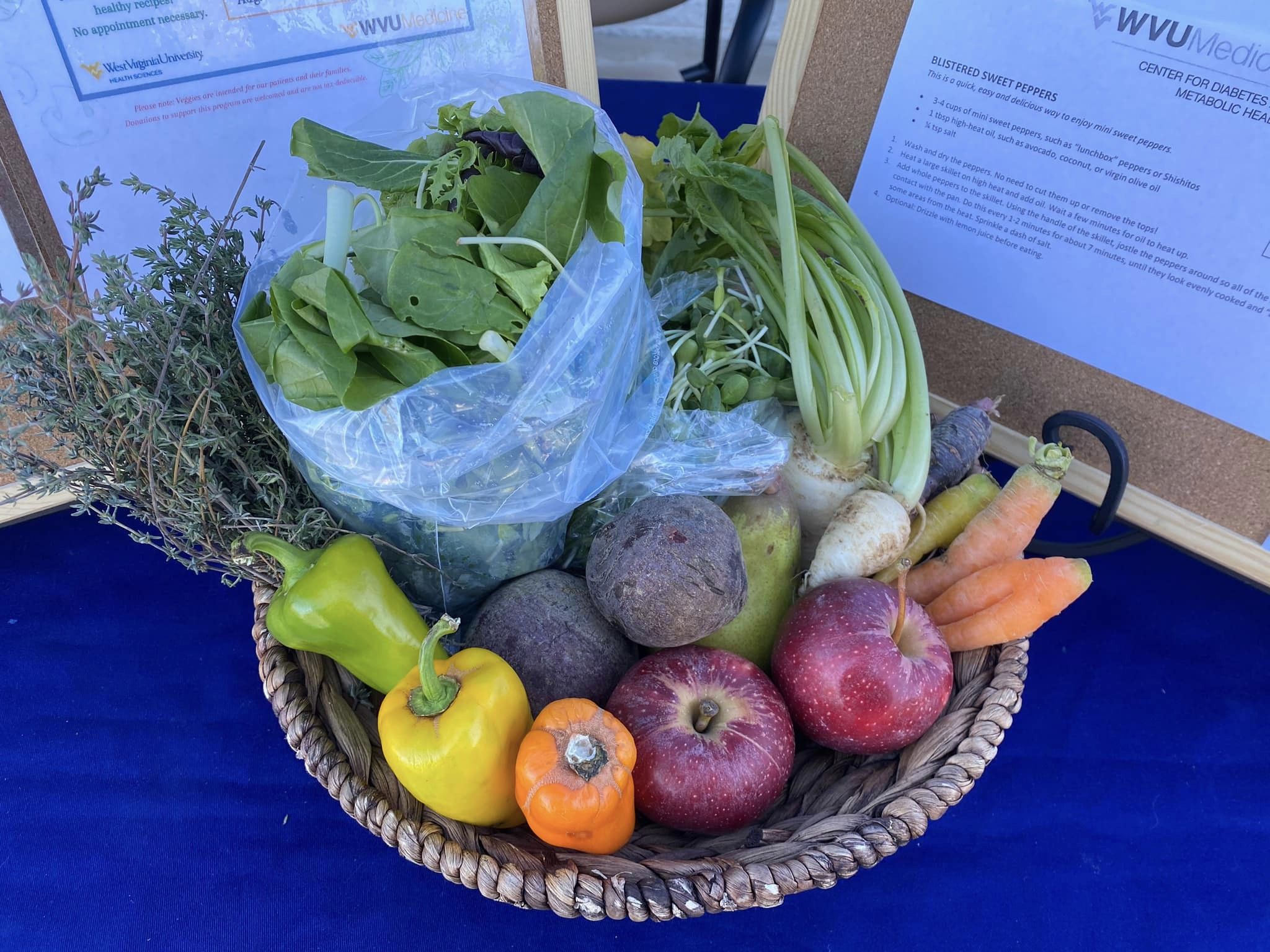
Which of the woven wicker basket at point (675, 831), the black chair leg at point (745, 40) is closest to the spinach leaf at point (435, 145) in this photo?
the woven wicker basket at point (675, 831)

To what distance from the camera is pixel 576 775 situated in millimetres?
560

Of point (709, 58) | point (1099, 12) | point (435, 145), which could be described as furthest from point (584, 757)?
point (709, 58)

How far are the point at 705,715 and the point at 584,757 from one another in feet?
0.45

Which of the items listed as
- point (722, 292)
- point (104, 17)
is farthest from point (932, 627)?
point (104, 17)

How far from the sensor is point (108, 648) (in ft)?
2.84

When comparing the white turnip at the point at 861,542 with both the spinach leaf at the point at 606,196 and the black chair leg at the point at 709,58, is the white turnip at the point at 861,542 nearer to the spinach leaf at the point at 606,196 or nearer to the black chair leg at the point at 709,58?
the spinach leaf at the point at 606,196

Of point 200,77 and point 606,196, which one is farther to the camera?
point 200,77

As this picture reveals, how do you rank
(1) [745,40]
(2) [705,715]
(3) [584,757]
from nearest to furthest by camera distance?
(3) [584,757] < (2) [705,715] < (1) [745,40]

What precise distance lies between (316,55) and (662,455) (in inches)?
22.1

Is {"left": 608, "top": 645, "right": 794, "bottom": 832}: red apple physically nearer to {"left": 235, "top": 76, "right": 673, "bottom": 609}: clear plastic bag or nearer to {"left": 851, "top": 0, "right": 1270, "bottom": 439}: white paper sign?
{"left": 235, "top": 76, "right": 673, "bottom": 609}: clear plastic bag

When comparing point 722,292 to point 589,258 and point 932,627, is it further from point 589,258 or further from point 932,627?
point 932,627

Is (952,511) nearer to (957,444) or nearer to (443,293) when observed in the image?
(957,444)

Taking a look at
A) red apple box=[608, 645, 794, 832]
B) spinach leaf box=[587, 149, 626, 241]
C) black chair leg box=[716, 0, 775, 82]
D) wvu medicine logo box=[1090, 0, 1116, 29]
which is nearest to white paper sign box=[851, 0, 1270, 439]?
wvu medicine logo box=[1090, 0, 1116, 29]

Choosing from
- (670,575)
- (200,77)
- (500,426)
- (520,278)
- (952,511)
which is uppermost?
(200,77)
